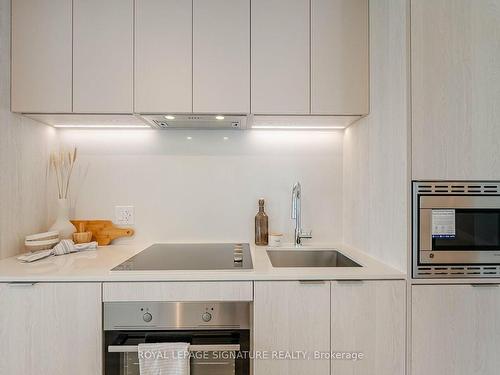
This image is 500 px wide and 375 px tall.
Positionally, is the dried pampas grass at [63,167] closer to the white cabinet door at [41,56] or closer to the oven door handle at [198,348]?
the white cabinet door at [41,56]

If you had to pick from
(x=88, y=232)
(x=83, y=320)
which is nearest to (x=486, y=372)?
(x=83, y=320)

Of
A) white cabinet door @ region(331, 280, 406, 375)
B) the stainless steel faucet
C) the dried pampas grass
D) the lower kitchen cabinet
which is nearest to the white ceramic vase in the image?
the dried pampas grass

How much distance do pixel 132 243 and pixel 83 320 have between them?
0.69 m

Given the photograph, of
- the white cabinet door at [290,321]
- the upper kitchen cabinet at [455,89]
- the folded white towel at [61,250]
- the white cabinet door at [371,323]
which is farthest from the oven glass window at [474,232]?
the folded white towel at [61,250]

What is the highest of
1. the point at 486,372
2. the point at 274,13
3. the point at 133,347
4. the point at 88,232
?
the point at 274,13

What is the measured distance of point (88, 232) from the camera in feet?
5.95

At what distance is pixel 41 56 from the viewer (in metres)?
1.51

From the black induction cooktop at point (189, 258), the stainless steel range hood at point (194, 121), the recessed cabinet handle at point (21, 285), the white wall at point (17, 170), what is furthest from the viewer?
the stainless steel range hood at point (194, 121)

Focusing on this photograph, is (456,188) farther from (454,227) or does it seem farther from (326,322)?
(326,322)

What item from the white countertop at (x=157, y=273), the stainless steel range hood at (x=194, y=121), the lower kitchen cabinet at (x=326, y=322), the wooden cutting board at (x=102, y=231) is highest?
the stainless steel range hood at (x=194, y=121)

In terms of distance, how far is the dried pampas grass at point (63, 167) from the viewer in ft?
5.92

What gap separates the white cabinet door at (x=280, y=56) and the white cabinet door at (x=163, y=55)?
1.12 ft

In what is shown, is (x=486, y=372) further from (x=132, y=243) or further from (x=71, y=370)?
(x=132, y=243)

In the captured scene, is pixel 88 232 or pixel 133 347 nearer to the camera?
pixel 133 347
